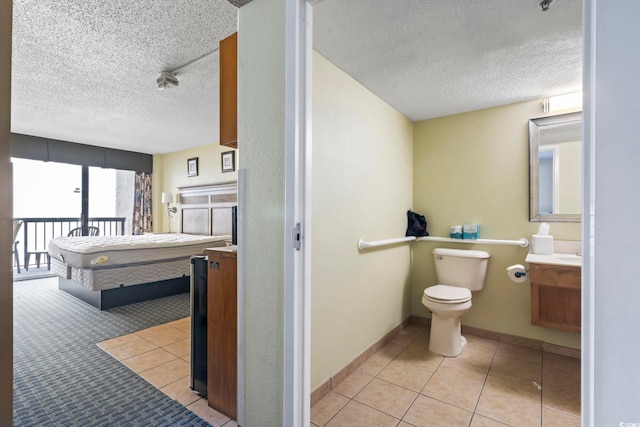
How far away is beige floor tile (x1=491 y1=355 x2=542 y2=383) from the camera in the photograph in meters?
2.08

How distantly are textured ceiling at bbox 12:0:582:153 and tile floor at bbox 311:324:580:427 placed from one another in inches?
84.1

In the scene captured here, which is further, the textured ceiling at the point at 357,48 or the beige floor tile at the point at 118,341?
the beige floor tile at the point at 118,341

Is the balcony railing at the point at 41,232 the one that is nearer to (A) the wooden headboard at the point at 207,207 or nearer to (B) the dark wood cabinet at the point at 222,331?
(A) the wooden headboard at the point at 207,207

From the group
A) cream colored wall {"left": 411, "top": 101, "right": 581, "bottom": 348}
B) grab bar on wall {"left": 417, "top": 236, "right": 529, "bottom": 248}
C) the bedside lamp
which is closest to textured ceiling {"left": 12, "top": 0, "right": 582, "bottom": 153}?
cream colored wall {"left": 411, "top": 101, "right": 581, "bottom": 348}

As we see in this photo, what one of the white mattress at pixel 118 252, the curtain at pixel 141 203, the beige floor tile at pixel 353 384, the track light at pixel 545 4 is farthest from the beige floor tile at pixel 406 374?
the curtain at pixel 141 203

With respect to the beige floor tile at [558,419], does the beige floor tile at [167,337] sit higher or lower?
higher

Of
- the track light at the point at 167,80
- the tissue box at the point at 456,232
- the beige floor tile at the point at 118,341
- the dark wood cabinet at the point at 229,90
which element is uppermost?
the track light at the point at 167,80

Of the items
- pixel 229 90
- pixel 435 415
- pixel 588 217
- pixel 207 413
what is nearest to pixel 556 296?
pixel 435 415

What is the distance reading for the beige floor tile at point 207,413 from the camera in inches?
62.3

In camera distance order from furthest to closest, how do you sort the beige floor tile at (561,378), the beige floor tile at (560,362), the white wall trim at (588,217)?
the beige floor tile at (560,362)
the beige floor tile at (561,378)
the white wall trim at (588,217)

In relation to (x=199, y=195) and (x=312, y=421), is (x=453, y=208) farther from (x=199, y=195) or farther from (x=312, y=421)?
(x=199, y=195)

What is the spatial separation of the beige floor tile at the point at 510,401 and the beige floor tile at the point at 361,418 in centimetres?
56

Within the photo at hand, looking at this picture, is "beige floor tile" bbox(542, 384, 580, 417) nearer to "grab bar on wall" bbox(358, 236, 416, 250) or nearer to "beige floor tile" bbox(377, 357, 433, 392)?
"beige floor tile" bbox(377, 357, 433, 392)

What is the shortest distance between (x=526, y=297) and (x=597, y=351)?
228cm
